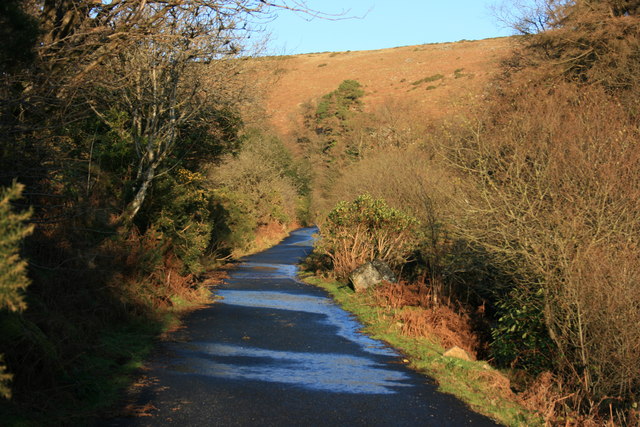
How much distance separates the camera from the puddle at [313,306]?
1299 cm

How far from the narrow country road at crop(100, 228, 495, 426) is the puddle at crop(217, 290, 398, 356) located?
5 cm

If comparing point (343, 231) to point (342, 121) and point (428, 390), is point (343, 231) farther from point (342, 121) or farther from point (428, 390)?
point (342, 121)

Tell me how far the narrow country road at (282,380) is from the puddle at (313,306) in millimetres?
52

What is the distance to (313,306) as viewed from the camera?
18.2m

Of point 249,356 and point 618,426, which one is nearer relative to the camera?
point 618,426

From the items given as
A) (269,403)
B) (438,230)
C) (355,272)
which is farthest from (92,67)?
(355,272)

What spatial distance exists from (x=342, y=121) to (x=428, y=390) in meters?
73.6

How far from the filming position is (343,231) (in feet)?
77.0

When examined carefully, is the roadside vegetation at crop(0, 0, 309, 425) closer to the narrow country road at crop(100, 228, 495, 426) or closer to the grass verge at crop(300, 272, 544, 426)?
the narrow country road at crop(100, 228, 495, 426)

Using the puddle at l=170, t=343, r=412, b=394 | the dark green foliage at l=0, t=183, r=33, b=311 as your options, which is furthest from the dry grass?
the dark green foliage at l=0, t=183, r=33, b=311

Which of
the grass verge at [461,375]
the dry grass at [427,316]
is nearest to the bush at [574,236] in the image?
the grass verge at [461,375]

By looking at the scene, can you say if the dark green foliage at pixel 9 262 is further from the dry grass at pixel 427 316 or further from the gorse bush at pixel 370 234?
the gorse bush at pixel 370 234

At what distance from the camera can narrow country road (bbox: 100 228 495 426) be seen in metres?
7.54

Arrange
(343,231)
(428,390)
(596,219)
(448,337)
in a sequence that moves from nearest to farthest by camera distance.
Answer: (428,390), (596,219), (448,337), (343,231)
